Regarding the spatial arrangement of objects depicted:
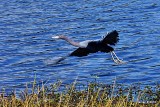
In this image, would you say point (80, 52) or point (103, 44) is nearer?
point (103, 44)

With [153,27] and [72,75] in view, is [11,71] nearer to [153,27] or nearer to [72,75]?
[72,75]

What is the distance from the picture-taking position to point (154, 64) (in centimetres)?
2048

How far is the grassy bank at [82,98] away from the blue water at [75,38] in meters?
2.38

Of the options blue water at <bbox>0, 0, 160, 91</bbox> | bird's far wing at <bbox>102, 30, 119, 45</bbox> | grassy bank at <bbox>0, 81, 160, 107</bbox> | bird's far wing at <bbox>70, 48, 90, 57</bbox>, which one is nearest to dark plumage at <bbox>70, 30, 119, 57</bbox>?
bird's far wing at <bbox>102, 30, 119, 45</bbox>

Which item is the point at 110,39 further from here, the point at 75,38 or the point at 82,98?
the point at 75,38

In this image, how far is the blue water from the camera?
19.3 m

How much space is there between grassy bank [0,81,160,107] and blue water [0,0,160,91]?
7.80ft

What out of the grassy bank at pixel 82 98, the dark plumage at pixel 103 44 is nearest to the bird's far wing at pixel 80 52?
the dark plumage at pixel 103 44

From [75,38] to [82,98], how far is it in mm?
11173

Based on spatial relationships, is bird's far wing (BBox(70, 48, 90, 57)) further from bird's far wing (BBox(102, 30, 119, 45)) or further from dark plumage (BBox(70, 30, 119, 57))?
bird's far wing (BBox(102, 30, 119, 45))

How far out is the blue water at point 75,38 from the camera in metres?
19.3

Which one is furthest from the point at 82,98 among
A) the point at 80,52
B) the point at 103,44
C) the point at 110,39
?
the point at 110,39

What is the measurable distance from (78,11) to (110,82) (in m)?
11.9

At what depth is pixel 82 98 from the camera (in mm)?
12891
